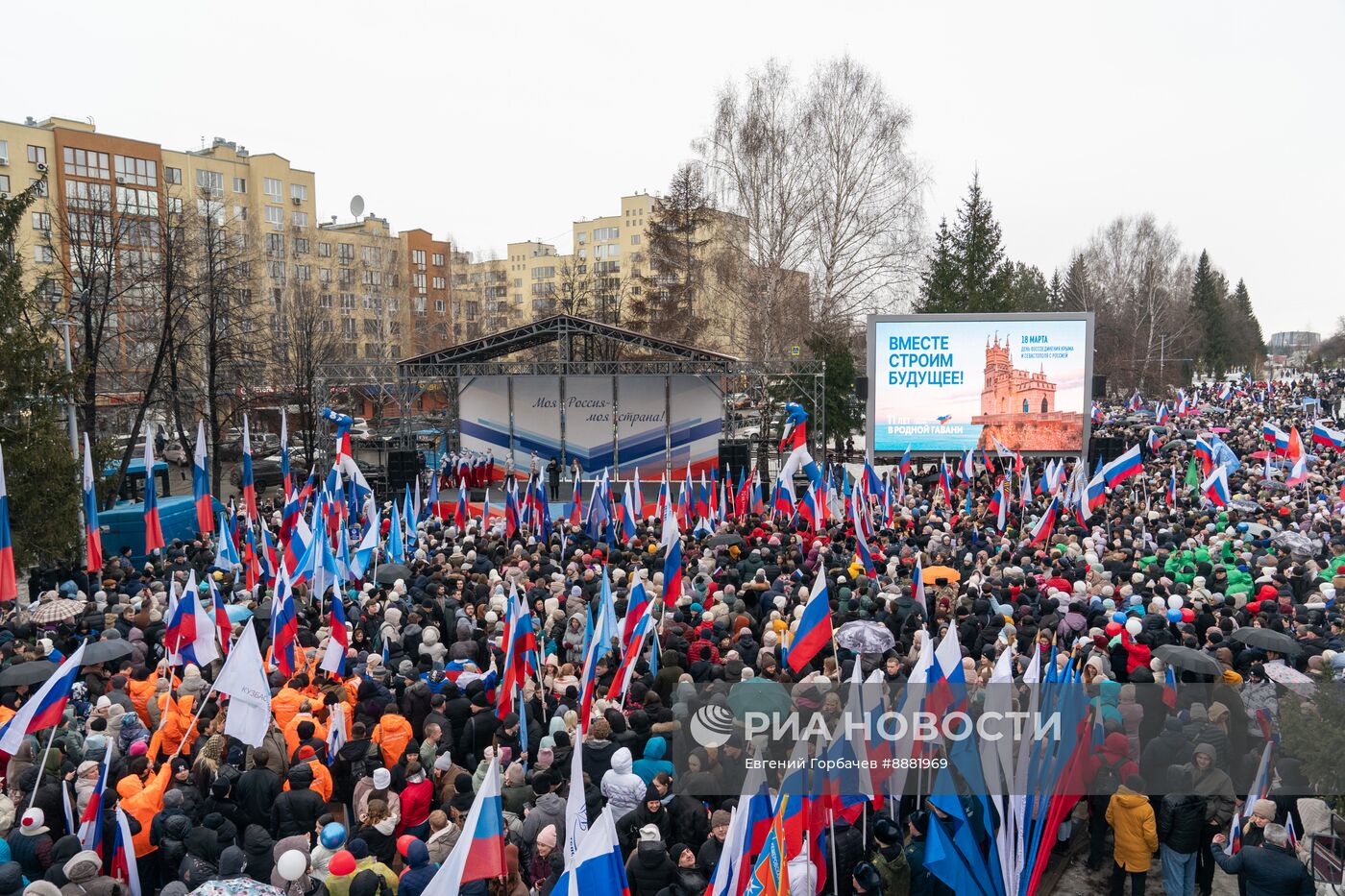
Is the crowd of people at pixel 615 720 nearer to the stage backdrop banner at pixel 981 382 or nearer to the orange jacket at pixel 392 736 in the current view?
the orange jacket at pixel 392 736

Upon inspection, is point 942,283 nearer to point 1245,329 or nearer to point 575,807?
point 575,807

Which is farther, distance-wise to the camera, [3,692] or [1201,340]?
[1201,340]

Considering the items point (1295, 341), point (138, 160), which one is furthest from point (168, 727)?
point (1295, 341)

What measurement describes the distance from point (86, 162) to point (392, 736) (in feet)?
179

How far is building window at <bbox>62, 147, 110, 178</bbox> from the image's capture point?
49.9m

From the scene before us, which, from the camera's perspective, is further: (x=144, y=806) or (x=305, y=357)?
(x=305, y=357)

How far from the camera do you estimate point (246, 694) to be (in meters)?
7.43

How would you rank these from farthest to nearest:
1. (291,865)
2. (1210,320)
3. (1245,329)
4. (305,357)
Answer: (1245,329) → (1210,320) → (305,357) → (291,865)

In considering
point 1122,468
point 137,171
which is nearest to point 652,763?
point 1122,468

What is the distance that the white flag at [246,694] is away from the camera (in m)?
7.38

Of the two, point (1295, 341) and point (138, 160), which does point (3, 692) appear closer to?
point (138, 160)

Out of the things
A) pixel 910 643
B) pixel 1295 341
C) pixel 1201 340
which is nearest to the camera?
pixel 910 643

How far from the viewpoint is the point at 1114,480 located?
17812 millimetres

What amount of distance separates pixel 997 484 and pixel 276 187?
172 ft
